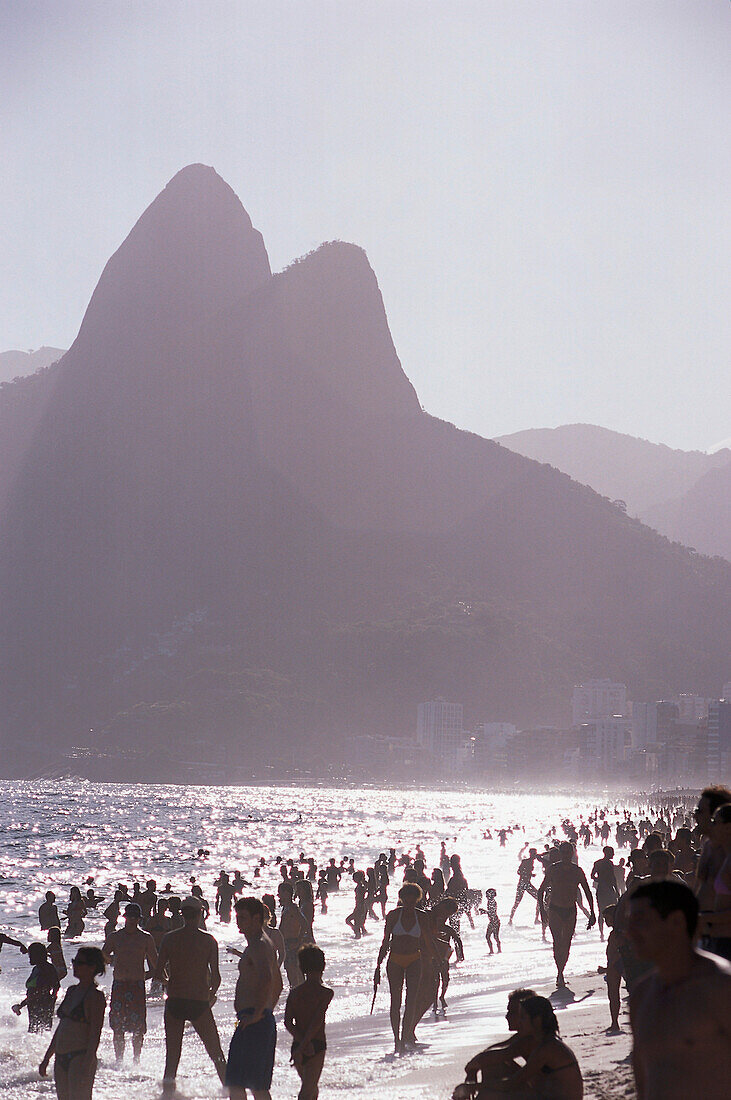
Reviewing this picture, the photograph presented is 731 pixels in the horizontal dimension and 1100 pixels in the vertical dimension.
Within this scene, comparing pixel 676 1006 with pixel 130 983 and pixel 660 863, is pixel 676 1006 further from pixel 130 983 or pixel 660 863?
pixel 130 983

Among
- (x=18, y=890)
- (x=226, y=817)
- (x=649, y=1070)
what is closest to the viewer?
(x=649, y=1070)

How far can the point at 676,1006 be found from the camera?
12.0ft

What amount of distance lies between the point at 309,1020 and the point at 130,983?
5744 mm

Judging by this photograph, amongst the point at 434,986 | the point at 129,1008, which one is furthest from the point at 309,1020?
the point at 129,1008

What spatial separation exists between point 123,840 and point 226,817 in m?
28.0

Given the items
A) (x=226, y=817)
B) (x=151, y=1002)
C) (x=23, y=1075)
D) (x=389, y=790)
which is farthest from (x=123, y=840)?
(x=389, y=790)

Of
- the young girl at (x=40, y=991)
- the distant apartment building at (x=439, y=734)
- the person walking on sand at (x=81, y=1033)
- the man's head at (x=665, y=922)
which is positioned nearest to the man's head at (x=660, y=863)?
the person walking on sand at (x=81, y=1033)

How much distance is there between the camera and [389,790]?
170 meters

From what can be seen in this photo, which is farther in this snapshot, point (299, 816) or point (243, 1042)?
point (299, 816)

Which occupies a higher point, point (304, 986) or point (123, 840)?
point (304, 986)

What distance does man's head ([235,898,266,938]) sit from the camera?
7.93 meters

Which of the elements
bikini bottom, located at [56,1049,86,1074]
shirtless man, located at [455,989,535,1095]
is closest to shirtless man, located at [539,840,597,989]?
bikini bottom, located at [56,1049,86,1074]

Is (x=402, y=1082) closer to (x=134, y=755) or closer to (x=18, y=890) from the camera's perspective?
(x=18, y=890)

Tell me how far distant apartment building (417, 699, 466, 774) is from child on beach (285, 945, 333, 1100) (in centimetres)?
19103
